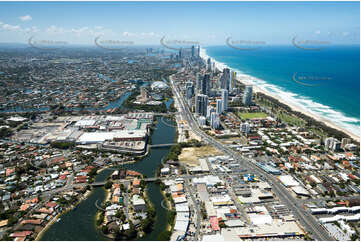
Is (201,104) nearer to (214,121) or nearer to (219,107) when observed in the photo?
(219,107)

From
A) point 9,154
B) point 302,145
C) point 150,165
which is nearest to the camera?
point 150,165

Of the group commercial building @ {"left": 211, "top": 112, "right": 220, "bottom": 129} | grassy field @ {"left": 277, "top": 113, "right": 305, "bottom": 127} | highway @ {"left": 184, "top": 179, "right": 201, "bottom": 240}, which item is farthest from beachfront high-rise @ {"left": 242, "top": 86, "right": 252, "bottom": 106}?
highway @ {"left": 184, "top": 179, "right": 201, "bottom": 240}

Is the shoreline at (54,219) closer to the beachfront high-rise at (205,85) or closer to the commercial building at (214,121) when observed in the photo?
the commercial building at (214,121)

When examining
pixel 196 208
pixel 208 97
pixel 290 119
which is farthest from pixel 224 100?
pixel 196 208

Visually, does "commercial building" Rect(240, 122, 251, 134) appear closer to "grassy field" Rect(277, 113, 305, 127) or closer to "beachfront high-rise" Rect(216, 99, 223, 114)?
"beachfront high-rise" Rect(216, 99, 223, 114)

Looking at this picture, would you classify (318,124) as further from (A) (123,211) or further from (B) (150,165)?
(A) (123,211)

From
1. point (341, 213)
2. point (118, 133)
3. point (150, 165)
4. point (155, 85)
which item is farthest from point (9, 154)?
point (155, 85)
